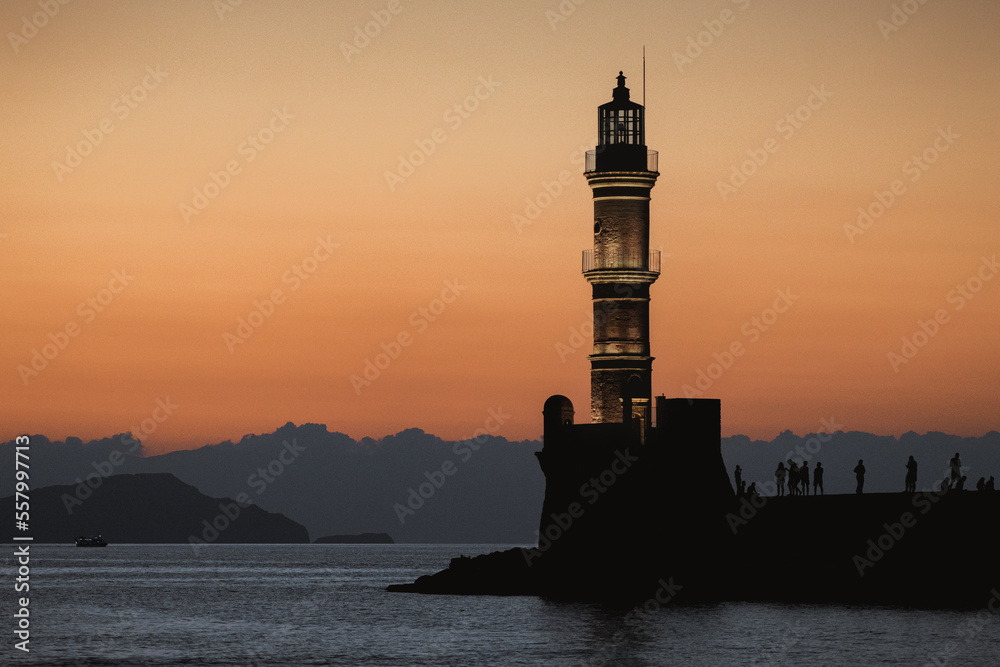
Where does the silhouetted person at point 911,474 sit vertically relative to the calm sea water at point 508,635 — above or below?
above

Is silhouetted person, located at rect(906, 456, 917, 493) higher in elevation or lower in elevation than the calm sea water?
higher

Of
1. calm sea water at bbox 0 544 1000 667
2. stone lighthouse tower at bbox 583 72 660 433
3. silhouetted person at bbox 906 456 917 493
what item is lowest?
calm sea water at bbox 0 544 1000 667

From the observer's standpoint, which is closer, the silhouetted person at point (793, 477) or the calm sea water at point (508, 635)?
the calm sea water at point (508, 635)

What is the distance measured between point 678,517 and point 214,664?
66.2ft

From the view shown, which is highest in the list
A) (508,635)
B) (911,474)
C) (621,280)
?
(621,280)

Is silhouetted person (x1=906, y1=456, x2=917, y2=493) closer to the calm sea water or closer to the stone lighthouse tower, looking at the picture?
the calm sea water

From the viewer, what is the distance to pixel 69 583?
375 feet

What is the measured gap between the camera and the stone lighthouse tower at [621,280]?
63.8 m

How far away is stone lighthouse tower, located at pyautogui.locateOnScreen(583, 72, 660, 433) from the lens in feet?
209

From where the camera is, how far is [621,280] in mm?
63781

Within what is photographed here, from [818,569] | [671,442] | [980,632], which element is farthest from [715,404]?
[980,632]

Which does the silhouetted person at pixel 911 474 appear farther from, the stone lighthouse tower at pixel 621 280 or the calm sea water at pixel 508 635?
the stone lighthouse tower at pixel 621 280

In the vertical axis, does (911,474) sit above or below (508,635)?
above

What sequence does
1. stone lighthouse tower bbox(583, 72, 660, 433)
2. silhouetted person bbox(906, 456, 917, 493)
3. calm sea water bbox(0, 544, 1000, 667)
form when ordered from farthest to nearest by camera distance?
stone lighthouse tower bbox(583, 72, 660, 433) → silhouetted person bbox(906, 456, 917, 493) → calm sea water bbox(0, 544, 1000, 667)
